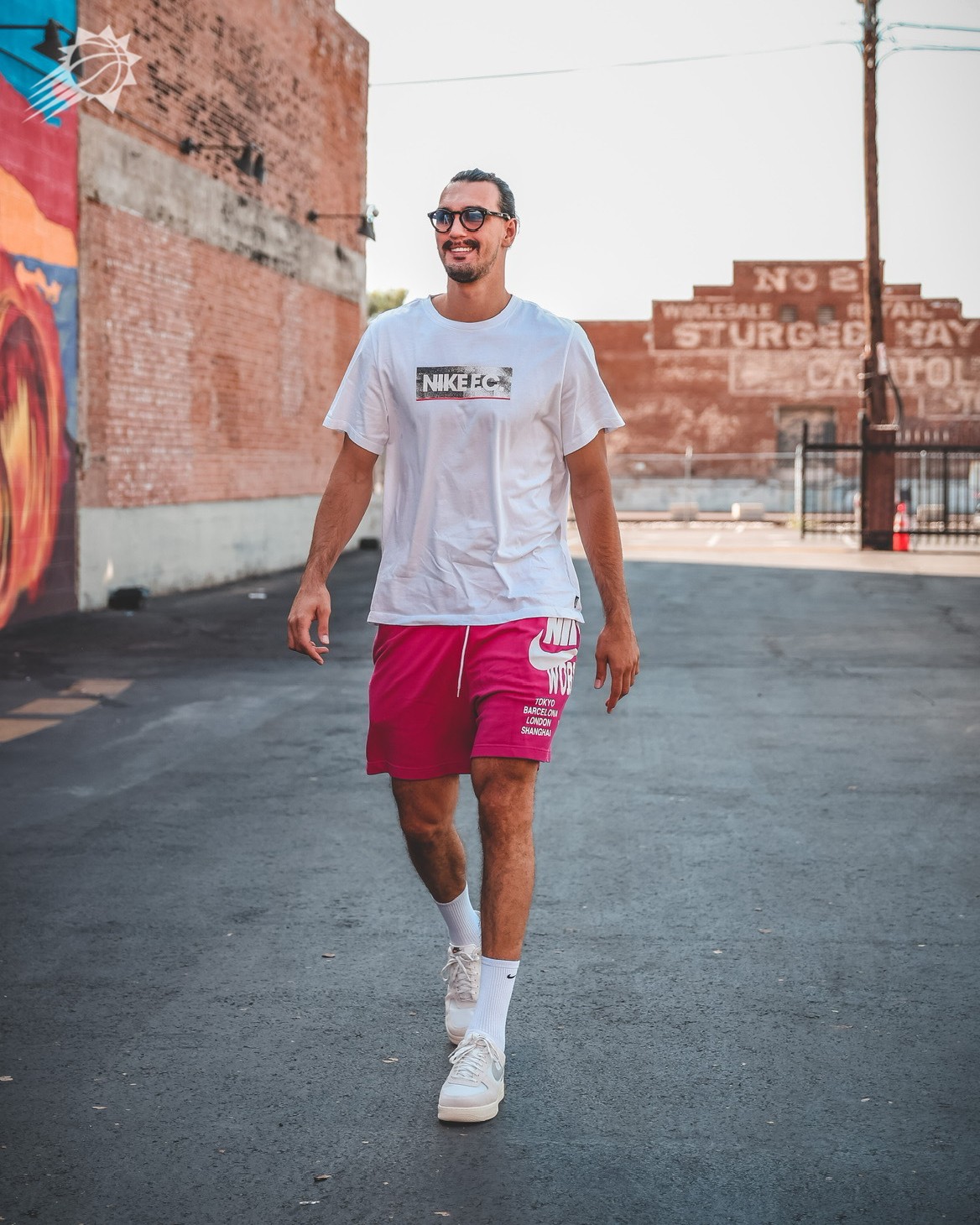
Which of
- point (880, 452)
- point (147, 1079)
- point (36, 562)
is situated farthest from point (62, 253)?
point (880, 452)

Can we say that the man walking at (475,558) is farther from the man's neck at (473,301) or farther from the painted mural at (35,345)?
the painted mural at (35,345)

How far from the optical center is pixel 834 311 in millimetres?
55188

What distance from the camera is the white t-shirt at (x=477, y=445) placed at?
3.51 meters

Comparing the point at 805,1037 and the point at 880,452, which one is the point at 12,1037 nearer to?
the point at 805,1037

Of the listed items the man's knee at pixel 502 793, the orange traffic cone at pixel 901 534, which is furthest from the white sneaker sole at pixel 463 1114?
the orange traffic cone at pixel 901 534

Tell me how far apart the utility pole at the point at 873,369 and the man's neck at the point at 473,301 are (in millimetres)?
22507

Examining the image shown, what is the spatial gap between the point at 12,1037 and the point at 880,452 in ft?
77.1

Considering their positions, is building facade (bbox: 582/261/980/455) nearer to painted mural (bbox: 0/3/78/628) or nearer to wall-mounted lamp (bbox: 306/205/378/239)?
wall-mounted lamp (bbox: 306/205/378/239)

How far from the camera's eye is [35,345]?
13.2 m

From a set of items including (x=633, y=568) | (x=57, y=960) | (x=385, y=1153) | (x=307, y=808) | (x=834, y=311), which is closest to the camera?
(x=385, y=1153)

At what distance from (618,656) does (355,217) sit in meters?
21.8

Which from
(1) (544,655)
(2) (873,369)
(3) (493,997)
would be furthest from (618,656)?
(2) (873,369)

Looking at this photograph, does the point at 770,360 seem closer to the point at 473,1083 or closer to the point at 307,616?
the point at 307,616

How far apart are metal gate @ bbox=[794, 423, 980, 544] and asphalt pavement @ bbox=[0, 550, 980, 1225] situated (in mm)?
17918
